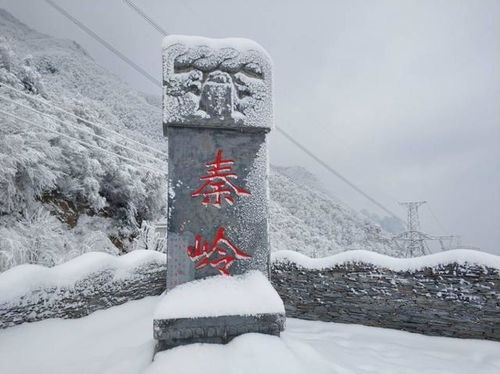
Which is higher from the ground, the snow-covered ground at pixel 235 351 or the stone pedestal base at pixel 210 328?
the stone pedestal base at pixel 210 328

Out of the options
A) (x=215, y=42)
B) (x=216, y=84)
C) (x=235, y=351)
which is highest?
(x=215, y=42)

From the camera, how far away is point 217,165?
295cm

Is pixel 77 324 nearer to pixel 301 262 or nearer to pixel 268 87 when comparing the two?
pixel 301 262

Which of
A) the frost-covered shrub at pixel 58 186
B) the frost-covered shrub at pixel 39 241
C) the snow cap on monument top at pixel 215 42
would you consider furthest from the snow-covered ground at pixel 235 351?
the frost-covered shrub at pixel 58 186

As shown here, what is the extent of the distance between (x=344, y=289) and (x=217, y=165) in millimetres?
3922

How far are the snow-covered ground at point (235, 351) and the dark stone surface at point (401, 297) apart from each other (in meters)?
0.20

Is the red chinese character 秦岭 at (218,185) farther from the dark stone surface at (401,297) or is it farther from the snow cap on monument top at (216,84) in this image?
the dark stone surface at (401,297)

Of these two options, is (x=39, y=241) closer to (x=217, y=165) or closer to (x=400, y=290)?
(x=217, y=165)

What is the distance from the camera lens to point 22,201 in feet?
26.8

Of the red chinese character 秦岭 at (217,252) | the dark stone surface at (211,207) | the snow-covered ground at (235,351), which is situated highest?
the dark stone surface at (211,207)

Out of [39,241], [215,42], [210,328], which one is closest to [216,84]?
[215,42]

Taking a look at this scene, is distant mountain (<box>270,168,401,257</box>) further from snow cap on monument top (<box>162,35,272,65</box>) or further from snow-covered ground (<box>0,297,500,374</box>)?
snow cap on monument top (<box>162,35,272,65</box>)

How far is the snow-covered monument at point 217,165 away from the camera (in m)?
2.80

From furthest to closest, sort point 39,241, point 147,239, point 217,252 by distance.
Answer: point 147,239 → point 39,241 → point 217,252
